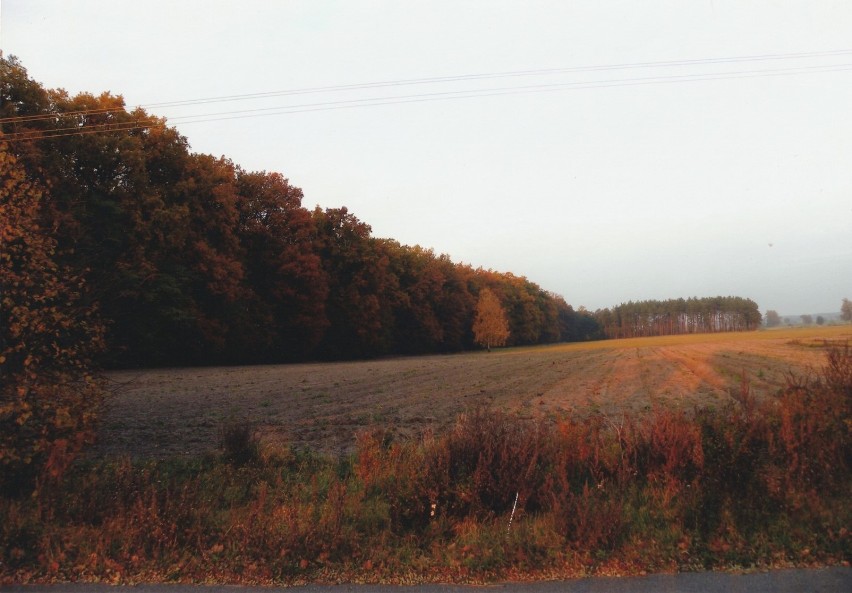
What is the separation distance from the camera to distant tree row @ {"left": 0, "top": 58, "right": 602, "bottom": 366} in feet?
92.6

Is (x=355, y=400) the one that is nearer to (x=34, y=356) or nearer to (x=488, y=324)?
(x=34, y=356)

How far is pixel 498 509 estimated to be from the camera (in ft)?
23.0

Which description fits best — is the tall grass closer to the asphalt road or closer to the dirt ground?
the asphalt road

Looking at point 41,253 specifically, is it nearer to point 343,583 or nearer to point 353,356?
point 343,583

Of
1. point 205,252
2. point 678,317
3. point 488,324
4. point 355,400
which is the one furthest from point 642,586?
point 678,317

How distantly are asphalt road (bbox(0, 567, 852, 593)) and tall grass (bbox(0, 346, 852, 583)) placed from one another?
185mm

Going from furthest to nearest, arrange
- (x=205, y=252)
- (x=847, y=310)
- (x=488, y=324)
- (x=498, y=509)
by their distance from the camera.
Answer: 1. (x=488, y=324)
2. (x=205, y=252)
3. (x=847, y=310)
4. (x=498, y=509)

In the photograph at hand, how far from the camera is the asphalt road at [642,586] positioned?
486 cm

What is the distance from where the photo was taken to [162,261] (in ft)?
131

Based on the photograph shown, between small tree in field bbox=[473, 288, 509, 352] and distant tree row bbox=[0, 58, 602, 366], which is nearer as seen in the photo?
distant tree row bbox=[0, 58, 602, 366]

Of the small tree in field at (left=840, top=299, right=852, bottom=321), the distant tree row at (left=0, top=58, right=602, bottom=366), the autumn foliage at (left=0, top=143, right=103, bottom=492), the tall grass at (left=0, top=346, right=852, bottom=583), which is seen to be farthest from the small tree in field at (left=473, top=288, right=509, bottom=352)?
the autumn foliage at (left=0, top=143, right=103, bottom=492)

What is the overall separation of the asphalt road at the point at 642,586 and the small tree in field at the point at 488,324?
289ft

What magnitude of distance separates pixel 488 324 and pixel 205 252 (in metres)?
57.6

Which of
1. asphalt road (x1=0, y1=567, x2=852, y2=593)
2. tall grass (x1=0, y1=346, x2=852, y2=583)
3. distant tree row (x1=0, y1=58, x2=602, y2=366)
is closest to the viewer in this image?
asphalt road (x1=0, y1=567, x2=852, y2=593)
